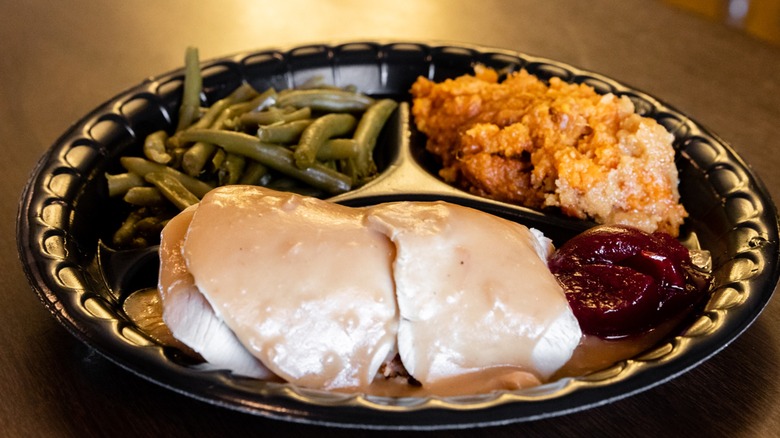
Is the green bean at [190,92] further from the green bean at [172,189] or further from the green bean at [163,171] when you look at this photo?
the green bean at [172,189]

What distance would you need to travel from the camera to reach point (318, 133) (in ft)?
10.2

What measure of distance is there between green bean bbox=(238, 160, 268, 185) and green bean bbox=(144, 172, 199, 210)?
252 millimetres

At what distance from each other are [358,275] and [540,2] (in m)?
4.80

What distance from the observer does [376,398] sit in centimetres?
175

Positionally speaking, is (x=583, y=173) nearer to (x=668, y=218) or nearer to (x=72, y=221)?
(x=668, y=218)

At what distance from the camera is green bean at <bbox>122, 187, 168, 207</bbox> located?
285cm

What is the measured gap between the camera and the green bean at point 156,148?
120 inches

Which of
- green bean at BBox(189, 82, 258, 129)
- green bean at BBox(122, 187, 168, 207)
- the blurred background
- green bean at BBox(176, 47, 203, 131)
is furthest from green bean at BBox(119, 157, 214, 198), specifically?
the blurred background

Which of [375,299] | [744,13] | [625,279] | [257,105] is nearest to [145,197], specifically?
[257,105]

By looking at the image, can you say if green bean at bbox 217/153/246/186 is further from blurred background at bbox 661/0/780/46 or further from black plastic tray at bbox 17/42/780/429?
blurred background at bbox 661/0/780/46

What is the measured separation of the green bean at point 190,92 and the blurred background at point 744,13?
444cm

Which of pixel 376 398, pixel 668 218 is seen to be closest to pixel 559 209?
pixel 668 218

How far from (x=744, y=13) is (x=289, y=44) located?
4.49 metres

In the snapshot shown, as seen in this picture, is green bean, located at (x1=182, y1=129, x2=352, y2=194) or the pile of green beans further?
green bean, located at (x1=182, y1=129, x2=352, y2=194)
